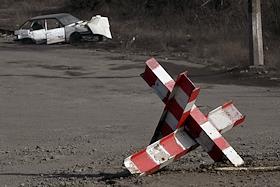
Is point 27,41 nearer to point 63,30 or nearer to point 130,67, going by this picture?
point 63,30

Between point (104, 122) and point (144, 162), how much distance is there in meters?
6.02

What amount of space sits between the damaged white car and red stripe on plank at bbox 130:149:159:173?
2935 cm

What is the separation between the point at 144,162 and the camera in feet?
23.0

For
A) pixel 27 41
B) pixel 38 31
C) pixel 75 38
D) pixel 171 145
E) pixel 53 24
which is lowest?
pixel 27 41

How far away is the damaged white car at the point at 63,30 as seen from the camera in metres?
36.3

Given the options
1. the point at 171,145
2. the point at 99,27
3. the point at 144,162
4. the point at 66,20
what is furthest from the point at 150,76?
the point at 66,20

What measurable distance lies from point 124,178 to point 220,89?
1156 cm

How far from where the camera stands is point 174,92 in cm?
715

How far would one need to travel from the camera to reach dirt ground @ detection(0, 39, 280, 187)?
7598mm

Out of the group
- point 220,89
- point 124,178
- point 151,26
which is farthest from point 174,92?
point 151,26

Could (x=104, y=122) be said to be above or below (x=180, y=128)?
below

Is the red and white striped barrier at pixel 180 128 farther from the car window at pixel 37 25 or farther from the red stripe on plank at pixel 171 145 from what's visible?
the car window at pixel 37 25

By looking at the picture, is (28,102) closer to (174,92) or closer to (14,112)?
(14,112)

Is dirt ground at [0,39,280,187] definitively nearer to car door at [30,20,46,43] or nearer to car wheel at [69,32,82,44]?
car wheel at [69,32,82,44]
